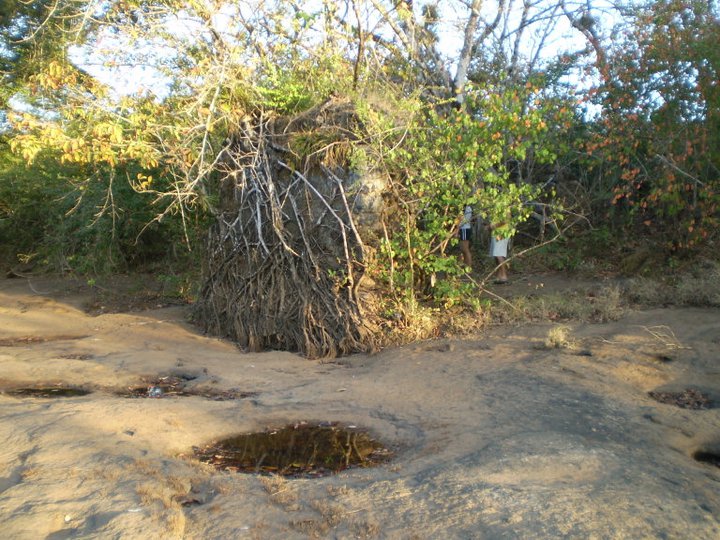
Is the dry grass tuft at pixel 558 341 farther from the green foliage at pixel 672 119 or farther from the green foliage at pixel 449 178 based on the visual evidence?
the green foliage at pixel 672 119

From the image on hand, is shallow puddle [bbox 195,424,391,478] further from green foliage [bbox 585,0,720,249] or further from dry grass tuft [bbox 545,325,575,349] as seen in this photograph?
green foliage [bbox 585,0,720,249]

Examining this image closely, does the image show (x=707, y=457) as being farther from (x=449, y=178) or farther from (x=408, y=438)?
(x=449, y=178)

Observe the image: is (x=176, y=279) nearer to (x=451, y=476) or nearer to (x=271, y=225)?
(x=271, y=225)

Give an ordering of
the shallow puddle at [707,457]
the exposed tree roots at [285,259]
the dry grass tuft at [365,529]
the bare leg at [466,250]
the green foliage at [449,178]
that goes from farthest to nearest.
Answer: the bare leg at [466,250] → the exposed tree roots at [285,259] → the green foliage at [449,178] → the shallow puddle at [707,457] → the dry grass tuft at [365,529]

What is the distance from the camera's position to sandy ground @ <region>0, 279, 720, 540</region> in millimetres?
3443

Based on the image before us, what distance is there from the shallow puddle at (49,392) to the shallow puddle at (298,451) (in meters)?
2.12

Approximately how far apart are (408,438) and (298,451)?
85cm

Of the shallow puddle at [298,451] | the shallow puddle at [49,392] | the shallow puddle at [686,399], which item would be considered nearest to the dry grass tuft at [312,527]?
the shallow puddle at [298,451]

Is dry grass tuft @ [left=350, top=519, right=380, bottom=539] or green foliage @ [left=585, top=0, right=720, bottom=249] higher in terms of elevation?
green foliage @ [left=585, top=0, right=720, bottom=249]

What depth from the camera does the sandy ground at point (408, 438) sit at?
11.3 ft

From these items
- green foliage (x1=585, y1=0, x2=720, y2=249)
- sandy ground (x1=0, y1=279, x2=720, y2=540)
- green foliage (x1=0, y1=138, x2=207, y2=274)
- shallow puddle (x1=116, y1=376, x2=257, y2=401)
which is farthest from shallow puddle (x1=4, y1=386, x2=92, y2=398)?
green foliage (x1=585, y1=0, x2=720, y2=249)

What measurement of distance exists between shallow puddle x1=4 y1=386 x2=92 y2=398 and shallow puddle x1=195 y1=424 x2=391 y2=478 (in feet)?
6.95

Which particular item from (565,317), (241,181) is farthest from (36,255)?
(565,317)

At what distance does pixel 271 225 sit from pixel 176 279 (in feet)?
14.0
